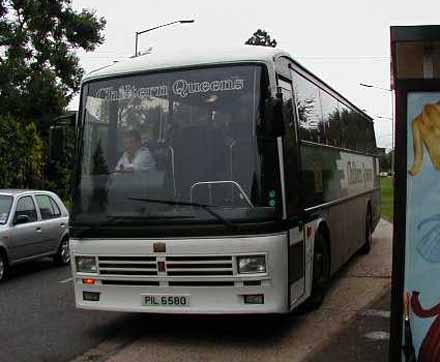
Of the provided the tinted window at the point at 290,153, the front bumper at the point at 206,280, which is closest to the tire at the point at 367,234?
the tinted window at the point at 290,153

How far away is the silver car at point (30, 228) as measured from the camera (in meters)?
11.2

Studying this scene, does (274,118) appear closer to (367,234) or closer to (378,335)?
(378,335)

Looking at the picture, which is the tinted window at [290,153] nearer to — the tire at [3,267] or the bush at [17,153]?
the tire at [3,267]

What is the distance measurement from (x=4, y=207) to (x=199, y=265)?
6.21 metres

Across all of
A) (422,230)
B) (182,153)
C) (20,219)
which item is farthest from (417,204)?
(20,219)

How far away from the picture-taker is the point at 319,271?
8336 millimetres

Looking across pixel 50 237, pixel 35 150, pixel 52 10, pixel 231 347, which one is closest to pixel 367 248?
pixel 50 237

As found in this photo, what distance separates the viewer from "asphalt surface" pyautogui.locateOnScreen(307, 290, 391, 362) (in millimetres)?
6248

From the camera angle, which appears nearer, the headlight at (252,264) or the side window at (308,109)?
Answer: the headlight at (252,264)

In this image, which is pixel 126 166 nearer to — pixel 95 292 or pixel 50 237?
pixel 95 292

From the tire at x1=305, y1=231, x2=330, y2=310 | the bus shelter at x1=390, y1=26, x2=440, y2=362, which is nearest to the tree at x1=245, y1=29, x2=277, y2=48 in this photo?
the tire at x1=305, y1=231, x2=330, y2=310

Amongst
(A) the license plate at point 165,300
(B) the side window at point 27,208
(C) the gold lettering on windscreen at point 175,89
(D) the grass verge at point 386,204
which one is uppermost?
(C) the gold lettering on windscreen at point 175,89

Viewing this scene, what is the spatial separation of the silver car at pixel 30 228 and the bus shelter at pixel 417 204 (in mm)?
7961

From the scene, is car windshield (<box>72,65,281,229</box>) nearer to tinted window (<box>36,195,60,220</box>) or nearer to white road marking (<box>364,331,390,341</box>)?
white road marking (<box>364,331,390,341</box>)
